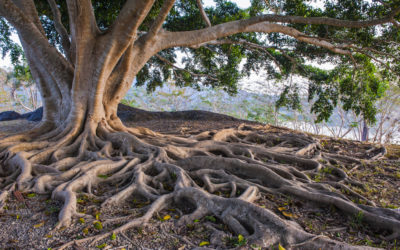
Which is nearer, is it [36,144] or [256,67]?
[36,144]

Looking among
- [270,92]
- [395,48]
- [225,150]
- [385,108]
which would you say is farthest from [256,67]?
[270,92]

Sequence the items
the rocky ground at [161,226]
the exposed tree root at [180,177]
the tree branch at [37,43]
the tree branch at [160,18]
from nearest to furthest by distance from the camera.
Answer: the rocky ground at [161,226] < the exposed tree root at [180,177] < the tree branch at [160,18] < the tree branch at [37,43]

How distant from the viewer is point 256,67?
36.3 feet

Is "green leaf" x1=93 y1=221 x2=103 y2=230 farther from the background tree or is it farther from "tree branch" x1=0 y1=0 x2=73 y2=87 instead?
"tree branch" x1=0 y1=0 x2=73 y2=87

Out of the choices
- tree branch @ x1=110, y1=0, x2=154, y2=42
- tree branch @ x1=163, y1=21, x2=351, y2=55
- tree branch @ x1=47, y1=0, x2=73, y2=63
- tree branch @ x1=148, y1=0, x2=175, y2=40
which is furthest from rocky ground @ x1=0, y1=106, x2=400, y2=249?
tree branch @ x1=47, y1=0, x2=73, y2=63

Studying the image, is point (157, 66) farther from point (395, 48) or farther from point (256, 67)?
point (395, 48)

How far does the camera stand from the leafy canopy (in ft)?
22.6

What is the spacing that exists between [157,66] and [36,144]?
25.5ft

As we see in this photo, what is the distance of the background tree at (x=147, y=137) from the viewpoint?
3.27 metres

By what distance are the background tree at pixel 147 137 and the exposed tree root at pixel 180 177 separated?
17 millimetres

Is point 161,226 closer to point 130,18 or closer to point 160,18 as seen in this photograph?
point 130,18

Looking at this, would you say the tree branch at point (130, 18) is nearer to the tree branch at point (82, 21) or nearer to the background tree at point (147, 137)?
the background tree at point (147, 137)

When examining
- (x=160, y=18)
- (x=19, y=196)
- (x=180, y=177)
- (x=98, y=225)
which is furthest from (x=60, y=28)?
(x=98, y=225)

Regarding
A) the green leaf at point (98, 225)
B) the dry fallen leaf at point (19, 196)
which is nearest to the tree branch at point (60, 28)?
the dry fallen leaf at point (19, 196)
